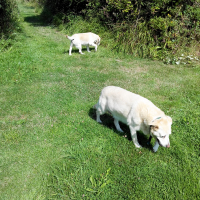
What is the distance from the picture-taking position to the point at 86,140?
363cm

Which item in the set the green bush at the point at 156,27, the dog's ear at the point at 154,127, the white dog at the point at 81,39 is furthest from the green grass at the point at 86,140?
the white dog at the point at 81,39

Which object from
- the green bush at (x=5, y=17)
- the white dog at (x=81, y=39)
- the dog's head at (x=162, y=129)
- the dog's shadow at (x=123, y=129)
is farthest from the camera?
the green bush at (x=5, y=17)

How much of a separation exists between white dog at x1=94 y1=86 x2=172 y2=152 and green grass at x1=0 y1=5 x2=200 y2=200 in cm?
51

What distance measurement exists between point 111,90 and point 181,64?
525 cm

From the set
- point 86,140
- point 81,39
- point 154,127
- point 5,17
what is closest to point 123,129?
point 86,140

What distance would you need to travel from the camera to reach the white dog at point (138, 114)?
8.96 ft

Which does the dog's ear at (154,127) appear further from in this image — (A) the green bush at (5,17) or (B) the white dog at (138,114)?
(A) the green bush at (5,17)

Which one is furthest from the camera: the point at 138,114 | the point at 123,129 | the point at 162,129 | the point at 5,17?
the point at 5,17

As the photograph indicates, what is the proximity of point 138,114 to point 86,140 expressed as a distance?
1316 millimetres

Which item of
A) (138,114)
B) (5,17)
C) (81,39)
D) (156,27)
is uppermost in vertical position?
(5,17)

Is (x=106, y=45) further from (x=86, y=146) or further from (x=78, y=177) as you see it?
(x=78, y=177)

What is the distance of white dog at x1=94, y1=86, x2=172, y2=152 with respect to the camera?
273 cm

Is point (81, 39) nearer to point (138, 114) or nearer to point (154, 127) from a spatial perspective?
point (138, 114)

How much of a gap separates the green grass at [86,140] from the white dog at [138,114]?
0.51m
